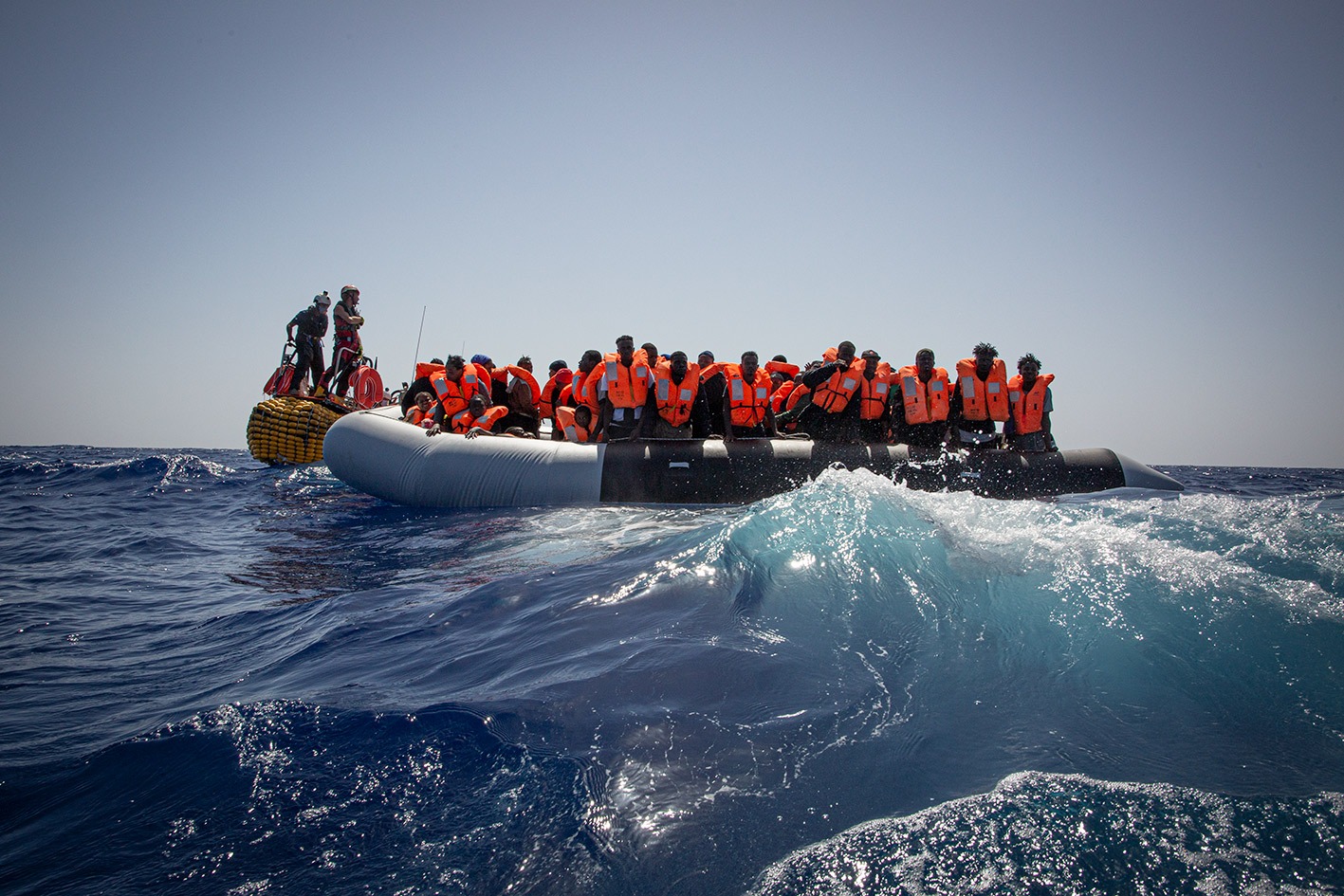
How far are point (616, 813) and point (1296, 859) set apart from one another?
1434 mm

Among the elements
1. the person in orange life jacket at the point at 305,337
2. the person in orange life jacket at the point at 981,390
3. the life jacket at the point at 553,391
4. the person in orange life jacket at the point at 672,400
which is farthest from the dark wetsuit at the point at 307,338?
the person in orange life jacket at the point at 981,390

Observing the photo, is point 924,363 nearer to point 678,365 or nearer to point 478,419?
point 678,365

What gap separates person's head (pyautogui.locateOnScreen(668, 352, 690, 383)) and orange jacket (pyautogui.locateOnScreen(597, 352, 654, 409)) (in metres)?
0.27

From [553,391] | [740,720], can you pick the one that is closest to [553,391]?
[553,391]

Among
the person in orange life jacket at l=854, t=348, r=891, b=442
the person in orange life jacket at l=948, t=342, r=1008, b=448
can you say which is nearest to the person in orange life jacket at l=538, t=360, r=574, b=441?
the person in orange life jacket at l=854, t=348, r=891, b=442

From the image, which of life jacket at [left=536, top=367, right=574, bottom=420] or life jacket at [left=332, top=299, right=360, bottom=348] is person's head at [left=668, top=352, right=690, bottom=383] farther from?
life jacket at [left=332, top=299, right=360, bottom=348]

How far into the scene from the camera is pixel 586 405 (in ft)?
26.3

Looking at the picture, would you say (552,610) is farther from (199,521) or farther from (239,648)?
(199,521)

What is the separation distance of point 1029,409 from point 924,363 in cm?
126

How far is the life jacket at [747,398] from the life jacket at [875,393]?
1034mm

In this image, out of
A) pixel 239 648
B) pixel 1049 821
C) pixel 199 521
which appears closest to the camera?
pixel 1049 821

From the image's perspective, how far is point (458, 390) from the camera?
834cm

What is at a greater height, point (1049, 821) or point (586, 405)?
point (586, 405)

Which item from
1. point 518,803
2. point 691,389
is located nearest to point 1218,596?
point 518,803
